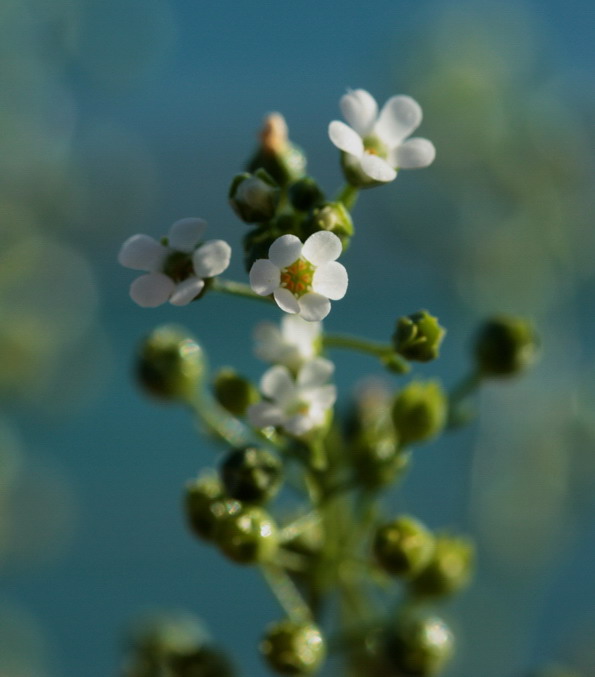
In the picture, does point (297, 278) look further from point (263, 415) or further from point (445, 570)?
point (445, 570)

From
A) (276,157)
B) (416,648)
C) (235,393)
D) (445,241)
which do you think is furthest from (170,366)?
(445,241)

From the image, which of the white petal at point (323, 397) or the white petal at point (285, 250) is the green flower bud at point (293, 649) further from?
the white petal at point (285, 250)

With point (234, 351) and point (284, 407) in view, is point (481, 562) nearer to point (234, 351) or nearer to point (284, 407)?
point (284, 407)

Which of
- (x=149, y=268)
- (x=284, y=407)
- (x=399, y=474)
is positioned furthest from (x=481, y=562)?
(x=149, y=268)

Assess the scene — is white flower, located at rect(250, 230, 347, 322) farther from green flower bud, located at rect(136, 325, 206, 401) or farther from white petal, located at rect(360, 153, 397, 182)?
green flower bud, located at rect(136, 325, 206, 401)

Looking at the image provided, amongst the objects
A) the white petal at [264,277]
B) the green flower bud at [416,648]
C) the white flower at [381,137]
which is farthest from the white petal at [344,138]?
the green flower bud at [416,648]

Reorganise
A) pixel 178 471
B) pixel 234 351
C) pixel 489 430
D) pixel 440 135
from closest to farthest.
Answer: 1. pixel 489 430
2. pixel 440 135
3. pixel 178 471
4. pixel 234 351
